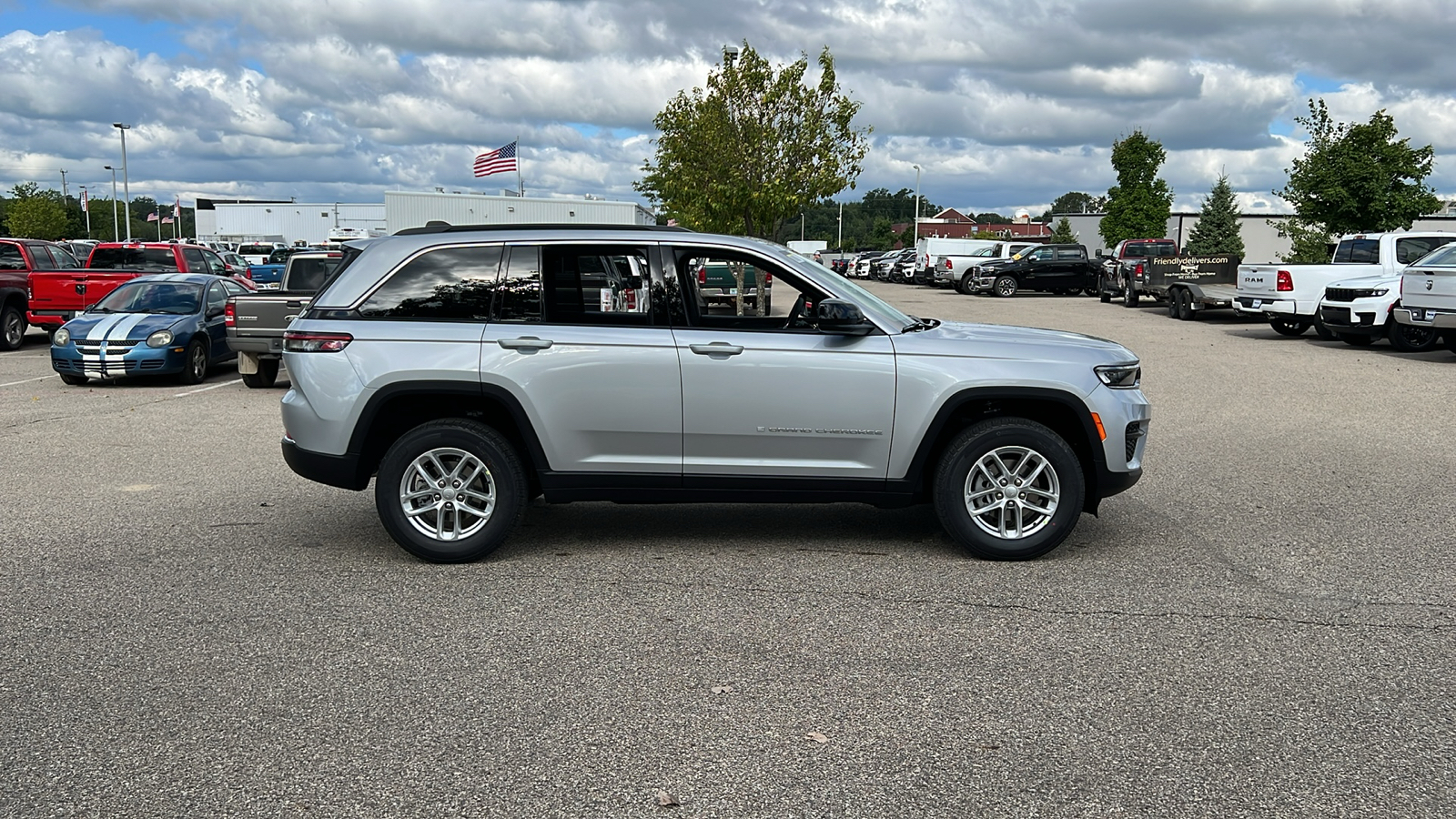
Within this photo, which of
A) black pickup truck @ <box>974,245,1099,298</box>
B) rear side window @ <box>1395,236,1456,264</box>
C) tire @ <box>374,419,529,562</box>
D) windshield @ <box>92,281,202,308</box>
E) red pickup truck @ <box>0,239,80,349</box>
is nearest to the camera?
tire @ <box>374,419,529,562</box>

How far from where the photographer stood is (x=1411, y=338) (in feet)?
62.6

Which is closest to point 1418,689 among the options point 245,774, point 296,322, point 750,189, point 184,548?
point 245,774

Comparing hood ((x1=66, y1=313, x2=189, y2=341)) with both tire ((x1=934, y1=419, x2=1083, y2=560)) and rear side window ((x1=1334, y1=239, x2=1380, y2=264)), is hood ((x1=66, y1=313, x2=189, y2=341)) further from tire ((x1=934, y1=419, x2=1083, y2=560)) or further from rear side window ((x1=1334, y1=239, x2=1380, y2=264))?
rear side window ((x1=1334, y1=239, x2=1380, y2=264))

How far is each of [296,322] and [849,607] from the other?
322cm

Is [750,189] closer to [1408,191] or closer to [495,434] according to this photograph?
[1408,191]

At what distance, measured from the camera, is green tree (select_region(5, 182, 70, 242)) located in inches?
3821

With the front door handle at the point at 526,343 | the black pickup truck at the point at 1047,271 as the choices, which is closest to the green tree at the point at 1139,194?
the black pickup truck at the point at 1047,271

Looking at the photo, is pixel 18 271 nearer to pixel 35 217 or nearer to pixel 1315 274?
pixel 1315 274

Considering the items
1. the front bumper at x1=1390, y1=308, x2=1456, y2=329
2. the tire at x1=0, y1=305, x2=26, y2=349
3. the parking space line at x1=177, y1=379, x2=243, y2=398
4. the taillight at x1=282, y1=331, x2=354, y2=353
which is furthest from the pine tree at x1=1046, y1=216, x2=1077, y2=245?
the taillight at x1=282, y1=331, x2=354, y2=353

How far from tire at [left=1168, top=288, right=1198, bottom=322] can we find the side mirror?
23112 millimetres

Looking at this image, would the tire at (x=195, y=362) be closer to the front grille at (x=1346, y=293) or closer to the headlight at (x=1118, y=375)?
the headlight at (x=1118, y=375)

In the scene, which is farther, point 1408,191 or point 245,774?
point 1408,191

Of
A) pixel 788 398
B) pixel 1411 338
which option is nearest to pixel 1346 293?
pixel 1411 338

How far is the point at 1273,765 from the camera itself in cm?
394
